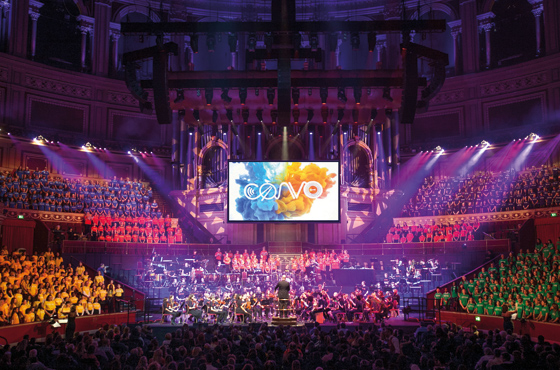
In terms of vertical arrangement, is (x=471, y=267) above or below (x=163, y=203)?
below

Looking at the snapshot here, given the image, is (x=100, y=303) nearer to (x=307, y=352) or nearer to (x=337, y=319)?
(x=337, y=319)

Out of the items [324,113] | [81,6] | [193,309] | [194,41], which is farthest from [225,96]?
[81,6]

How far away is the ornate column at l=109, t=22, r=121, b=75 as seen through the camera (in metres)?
32.9

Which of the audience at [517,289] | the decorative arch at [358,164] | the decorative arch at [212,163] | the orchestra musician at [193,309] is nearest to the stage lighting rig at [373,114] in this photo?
the audience at [517,289]

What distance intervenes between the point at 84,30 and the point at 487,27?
2208 centimetres

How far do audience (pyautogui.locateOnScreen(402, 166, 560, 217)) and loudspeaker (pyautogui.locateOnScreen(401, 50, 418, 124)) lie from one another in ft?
49.6

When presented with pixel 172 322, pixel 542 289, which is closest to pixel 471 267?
pixel 542 289

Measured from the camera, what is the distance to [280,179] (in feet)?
76.9

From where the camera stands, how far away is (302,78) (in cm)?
1295

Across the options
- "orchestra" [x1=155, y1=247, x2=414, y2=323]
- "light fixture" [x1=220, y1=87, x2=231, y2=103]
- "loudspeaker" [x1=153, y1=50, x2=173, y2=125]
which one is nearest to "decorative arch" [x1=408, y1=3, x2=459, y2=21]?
"orchestra" [x1=155, y1=247, x2=414, y2=323]

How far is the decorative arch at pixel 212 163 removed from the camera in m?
31.0

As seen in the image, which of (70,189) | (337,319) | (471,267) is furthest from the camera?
(70,189)

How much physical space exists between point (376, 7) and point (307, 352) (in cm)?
2679

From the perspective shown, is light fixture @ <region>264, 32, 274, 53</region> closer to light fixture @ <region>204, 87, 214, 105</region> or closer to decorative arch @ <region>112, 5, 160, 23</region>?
light fixture @ <region>204, 87, 214, 105</region>
